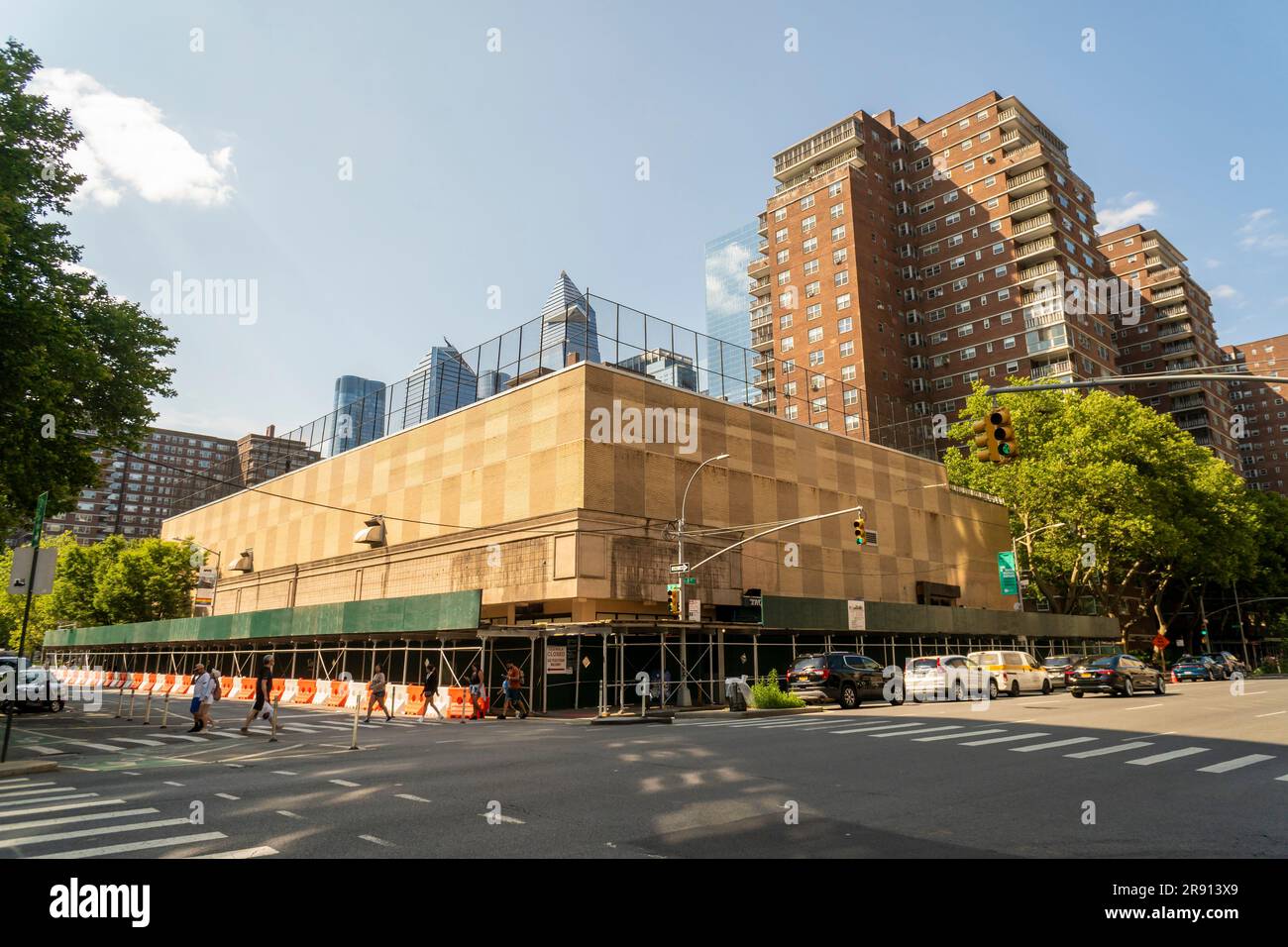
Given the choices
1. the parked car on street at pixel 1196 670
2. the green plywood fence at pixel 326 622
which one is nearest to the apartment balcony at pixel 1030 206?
the parked car on street at pixel 1196 670

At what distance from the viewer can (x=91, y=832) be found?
25.3ft

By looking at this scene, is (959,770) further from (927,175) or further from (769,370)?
(927,175)

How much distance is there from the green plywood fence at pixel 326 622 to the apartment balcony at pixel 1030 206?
7831 centimetres

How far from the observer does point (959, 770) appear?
11.6m

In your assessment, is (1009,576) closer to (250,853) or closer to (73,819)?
(250,853)

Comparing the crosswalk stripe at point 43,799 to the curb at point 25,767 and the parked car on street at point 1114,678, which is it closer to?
the curb at point 25,767

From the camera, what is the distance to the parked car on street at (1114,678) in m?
29.1

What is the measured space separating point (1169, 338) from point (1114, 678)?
9452 centimetres

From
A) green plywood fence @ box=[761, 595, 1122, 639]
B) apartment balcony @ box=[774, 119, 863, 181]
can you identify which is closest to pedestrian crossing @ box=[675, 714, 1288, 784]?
green plywood fence @ box=[761, 595, 1122, 639]

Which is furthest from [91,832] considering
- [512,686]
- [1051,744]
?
[512,686]

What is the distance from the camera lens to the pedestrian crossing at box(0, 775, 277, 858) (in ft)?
22.4

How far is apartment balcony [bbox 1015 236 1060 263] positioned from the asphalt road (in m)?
72.5

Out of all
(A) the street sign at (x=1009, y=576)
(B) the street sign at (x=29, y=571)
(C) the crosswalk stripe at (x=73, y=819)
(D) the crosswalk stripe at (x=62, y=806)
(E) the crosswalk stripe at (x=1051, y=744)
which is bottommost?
(E) the crosswalk stripe at (x=1051, y=744)

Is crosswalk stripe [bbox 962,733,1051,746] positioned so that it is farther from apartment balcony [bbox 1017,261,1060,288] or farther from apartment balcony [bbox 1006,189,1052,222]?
apartment balcony [bbox 1006,189,1052,222]
